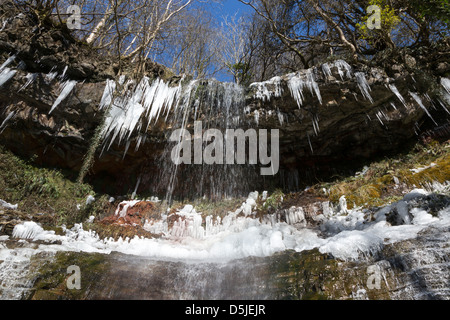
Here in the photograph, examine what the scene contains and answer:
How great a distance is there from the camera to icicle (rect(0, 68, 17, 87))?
6973 millimetres

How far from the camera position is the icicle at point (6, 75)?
6.97 metres

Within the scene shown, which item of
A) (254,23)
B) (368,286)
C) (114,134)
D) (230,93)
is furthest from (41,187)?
(254,23)

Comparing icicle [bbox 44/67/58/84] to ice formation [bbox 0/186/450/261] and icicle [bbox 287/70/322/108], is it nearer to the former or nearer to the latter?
ice formation [bbox 0/186/450/261]

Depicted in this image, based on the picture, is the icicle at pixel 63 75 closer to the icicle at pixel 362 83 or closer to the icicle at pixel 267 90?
the icicle at pixel 267 90

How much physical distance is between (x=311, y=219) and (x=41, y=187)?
27.6 feet

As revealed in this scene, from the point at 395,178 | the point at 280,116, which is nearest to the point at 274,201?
the point at 280,116

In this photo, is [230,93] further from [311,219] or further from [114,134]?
[311,219]

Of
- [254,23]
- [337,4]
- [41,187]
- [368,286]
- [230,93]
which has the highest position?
[254,23]

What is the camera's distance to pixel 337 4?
959 centimetres

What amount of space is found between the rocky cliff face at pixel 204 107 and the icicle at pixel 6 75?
2 centimetres

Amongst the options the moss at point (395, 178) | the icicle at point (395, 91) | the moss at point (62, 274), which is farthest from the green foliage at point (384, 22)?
the moss at point (62, 274)

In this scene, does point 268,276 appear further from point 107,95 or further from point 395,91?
point 107,95

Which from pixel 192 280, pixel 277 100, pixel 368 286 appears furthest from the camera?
pixel 277 100

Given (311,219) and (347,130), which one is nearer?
(311,219)
